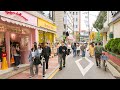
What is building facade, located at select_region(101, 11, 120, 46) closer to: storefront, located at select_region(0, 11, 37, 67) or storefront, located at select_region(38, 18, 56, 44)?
storefront, located at select_region(38, 18, 56, 44)

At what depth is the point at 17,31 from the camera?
46.8 feet

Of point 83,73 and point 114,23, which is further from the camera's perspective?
point 114,23

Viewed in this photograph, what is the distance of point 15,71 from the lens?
12.2m

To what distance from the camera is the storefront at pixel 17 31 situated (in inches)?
466

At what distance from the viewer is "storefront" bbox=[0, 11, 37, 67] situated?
1184 centimetres

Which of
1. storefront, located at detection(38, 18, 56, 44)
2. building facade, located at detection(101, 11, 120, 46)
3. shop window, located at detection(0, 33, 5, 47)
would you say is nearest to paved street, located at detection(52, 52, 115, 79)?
shop window, located at detection(0, 33, 5, 47)

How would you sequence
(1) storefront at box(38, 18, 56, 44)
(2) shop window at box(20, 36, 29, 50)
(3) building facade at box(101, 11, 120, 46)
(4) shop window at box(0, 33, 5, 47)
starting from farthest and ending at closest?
(3) building facade at box(101, 11, 120, 46), (1) storefront at box(38, 18, 56, 44), (2) shop window at box(20, 36, 29, 50), (4) shop window at box(0, 33, 5, 47)

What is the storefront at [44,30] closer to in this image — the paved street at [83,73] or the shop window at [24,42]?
the shop window at [24,42]

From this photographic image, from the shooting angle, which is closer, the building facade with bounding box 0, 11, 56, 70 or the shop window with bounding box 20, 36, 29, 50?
the building facade with bounding box 0, 11, 56, 70

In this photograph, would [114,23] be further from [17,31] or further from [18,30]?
[17,31]

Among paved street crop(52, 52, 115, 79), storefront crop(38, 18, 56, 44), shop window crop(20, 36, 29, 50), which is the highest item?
storefront crop(38, 18, 56, 44)

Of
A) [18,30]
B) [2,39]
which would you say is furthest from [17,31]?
[2,39]
